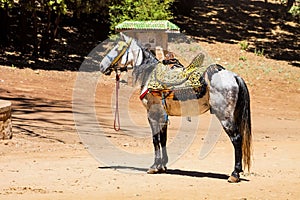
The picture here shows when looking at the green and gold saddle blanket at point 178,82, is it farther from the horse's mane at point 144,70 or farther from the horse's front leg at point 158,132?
the horse's front leg at point 158,132

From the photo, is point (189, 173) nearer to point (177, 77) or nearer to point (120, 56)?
point (177, 77)

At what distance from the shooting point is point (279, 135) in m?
19.1

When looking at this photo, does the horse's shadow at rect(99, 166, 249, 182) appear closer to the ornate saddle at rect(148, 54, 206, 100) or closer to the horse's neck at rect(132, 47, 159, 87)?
the ornate saddle at rect(148, 54, 206, 100)

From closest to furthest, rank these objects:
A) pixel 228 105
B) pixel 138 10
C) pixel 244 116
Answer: pixel 228 105, pixel 244 116, pixel 138 10

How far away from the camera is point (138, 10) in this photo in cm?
3166

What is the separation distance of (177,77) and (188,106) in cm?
48

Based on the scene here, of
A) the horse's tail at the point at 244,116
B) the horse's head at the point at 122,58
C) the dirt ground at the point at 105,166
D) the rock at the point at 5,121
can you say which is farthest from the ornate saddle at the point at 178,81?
the rock at the point at 5,121

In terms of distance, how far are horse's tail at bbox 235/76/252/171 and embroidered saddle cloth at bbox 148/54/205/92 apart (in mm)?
607

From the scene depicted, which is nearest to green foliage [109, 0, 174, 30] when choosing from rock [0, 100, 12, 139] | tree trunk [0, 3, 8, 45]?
tree trunk [0, 3, 8, 45]

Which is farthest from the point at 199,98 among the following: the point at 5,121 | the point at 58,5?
the point at 58,5

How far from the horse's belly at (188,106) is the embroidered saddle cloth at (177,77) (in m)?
0.21

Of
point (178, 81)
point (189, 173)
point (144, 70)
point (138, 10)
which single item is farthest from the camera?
point (138, 10)

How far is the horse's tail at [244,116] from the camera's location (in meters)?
10.4

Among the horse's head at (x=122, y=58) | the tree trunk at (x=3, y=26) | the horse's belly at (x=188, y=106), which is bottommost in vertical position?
the tree trunk at (x=3, y=26)
